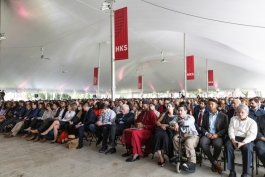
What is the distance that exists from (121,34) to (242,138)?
568 cm

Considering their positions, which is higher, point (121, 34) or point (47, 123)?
point (121, 34)

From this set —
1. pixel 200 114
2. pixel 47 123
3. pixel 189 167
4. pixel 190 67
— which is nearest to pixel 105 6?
pixel 47 123

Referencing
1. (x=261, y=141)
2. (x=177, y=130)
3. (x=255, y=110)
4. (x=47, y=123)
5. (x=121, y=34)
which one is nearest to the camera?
(x=261, y=141)

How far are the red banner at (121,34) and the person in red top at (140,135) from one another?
3.43m

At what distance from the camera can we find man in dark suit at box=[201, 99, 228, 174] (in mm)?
3490

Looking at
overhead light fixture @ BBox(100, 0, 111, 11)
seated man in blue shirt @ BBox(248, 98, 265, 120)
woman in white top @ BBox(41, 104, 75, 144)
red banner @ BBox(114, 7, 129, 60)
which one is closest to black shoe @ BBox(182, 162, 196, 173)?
seated man in blue shirt @ BBox(248, 98, 265, 120)

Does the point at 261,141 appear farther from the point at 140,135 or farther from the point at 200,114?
the point at 140,135

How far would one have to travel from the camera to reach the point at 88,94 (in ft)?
102

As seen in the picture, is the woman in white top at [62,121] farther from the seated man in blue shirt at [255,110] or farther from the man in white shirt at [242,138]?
the seated man in blue shirt at [255,110]

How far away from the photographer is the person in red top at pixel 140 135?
4.10m

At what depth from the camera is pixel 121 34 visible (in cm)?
765

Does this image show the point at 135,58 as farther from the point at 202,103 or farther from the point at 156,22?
the point at 202,103

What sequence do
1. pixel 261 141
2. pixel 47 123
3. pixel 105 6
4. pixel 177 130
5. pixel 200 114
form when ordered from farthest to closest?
pixel 105 6
pixel 47 123
pixel 200 114
pixel 177 130
pixel 261 141

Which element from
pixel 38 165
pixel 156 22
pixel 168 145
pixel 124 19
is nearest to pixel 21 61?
pixel 156 22
